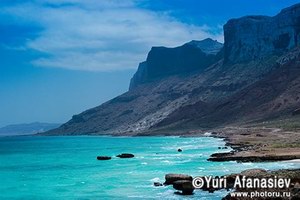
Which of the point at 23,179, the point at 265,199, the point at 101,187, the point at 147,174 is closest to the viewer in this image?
the point at 265,199

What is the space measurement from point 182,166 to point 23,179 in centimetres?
2792

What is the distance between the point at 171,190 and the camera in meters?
51.3

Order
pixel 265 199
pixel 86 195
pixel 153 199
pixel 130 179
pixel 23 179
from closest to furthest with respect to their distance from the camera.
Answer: pixel 265 199 < pixel 153 199 < pixel 86 195 < pixel 130 179 < pixel 23 179

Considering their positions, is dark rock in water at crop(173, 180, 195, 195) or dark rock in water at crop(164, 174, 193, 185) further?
dark rock in water at crop(164, 174, 193, 185)

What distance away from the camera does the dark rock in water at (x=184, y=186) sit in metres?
48.6

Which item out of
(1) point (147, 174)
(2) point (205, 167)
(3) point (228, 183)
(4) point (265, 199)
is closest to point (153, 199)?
(3) point (228, 183)

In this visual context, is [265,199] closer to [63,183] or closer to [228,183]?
[228,183]

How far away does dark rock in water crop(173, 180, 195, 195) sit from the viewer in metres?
48.6

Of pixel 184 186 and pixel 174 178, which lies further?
pixel 174 178

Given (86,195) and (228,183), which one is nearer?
(228,183)

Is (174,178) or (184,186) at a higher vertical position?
(174,178)

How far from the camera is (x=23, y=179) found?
256 feet

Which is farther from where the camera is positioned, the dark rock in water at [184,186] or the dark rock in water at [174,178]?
the dark rock in water at [174,178]

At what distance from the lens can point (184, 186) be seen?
1948 inches
